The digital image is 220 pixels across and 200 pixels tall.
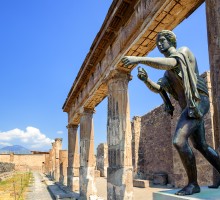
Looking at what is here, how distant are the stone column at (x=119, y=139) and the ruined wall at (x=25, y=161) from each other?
1819 inches

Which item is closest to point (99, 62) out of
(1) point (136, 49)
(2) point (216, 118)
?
(1) point (136, 49)

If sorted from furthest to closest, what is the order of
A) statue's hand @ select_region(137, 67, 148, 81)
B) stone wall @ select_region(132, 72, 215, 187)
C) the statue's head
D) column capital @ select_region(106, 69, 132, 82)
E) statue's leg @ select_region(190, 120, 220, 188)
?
1. stone wall @ select_region(132, 72, 215, 187)
2. column capital @ select_region(106, 69, 132, 82)
3. statue's hand @ select_region(137, 67, 148, 81)
4. the statue's head
5. statue's leg @ select_region(190, 120, 220, 188)

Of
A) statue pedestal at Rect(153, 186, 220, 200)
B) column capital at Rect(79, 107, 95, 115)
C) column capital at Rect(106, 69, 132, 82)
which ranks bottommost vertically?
statue pedestal at Rect(153, 186, 220, 200)

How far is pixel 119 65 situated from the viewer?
662 centimetres

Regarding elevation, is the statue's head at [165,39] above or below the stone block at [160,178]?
above

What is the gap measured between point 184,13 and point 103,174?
2244 centimetres

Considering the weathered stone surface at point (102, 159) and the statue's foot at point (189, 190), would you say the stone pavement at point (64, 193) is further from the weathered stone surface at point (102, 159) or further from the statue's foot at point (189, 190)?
the weathered stone surface at point (102, 159)

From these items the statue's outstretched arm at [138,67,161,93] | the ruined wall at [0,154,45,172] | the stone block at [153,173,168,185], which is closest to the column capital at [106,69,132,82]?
the statue's outstretched arm at [138,67,161,93]

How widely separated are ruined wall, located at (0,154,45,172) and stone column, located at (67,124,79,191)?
1500 inches

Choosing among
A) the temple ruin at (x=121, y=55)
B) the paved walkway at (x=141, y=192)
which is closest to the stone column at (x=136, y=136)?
the paved walkway at (x=141, y=192)

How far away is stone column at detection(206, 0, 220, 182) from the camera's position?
9.95 ft

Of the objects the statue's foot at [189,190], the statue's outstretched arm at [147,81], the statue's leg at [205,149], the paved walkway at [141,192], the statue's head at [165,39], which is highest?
the statue's head at [165,39]

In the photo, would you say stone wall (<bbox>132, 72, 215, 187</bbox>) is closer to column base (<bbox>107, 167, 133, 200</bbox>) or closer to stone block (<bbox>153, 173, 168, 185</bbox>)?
stone block (<bbox>153, 173, 168, 185</bbox>)

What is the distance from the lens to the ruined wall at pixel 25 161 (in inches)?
1924
